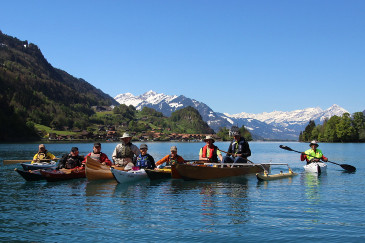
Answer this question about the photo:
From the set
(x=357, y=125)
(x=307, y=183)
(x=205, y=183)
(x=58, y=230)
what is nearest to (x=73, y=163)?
(x=205, y=183)

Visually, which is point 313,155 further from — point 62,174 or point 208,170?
point 62,174

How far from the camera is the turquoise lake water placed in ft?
39.4

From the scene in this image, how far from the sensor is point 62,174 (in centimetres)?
2472

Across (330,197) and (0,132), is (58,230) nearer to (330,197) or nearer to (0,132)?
(330,197)

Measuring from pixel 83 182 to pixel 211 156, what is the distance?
29.7 ft

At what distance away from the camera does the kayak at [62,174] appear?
78.9 ft

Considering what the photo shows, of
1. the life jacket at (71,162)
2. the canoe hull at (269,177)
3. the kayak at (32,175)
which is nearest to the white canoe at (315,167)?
the canoe hull at (269,177)

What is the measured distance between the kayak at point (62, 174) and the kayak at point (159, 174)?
5.01 metres

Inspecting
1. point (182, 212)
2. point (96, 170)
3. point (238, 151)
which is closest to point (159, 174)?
point (96, 170)

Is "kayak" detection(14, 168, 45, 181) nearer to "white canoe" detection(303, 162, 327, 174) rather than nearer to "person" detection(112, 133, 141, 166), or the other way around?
"person" detection(112, 133, 141, 166)

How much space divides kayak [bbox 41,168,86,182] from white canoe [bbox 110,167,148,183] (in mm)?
4105

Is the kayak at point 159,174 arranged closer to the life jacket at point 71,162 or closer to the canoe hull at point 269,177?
the life jacket at point 71,162

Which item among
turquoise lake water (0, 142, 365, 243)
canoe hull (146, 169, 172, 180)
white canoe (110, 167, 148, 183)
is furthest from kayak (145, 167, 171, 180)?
turquoise lake water (0, 142, 365, 243)

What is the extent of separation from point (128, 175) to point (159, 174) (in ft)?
8.15
